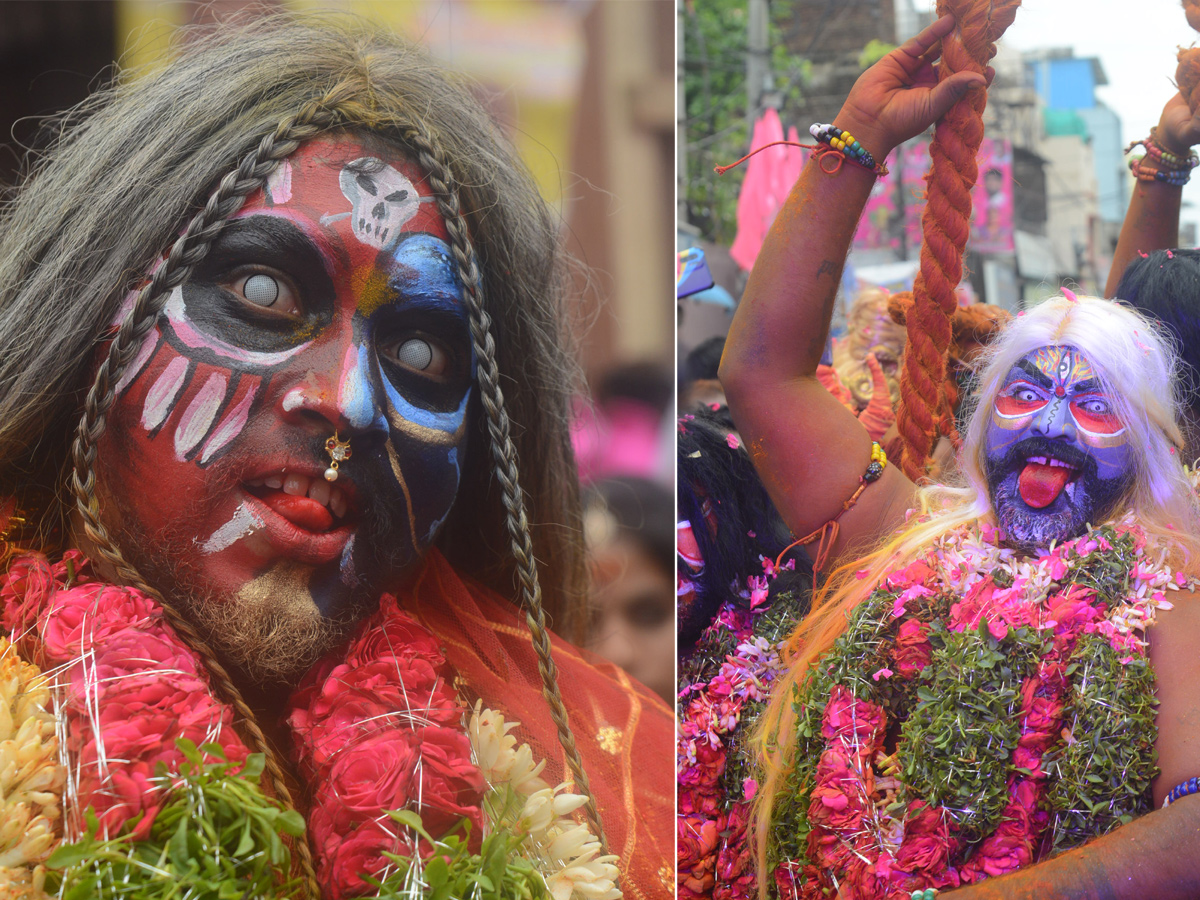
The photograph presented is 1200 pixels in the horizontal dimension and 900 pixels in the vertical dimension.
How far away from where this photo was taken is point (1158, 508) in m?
1.86

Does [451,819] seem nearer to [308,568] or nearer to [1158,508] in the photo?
[308,568]

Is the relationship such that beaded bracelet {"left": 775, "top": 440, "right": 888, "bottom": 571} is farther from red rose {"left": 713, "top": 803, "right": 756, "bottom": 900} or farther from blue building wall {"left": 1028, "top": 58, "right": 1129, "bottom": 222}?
blue building wall {"left": 1028, "top": 58, "right": 1129, "bottom": 222}

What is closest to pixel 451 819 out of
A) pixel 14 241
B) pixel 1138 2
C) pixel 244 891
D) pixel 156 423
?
pixel 244 891

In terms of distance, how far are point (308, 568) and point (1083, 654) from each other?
4.63ft

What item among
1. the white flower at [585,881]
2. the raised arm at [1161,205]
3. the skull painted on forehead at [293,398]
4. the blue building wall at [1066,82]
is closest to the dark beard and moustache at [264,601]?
the skull painted on forehead at [293,398]

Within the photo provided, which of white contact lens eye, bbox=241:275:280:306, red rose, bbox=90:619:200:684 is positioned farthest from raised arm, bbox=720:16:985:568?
red rose, bbox=90:619:200:684

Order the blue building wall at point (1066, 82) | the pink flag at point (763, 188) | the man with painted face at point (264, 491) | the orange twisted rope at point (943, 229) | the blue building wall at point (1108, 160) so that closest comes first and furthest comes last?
the man with painted face at point (264, 491)
the orange twisted rope at point (943, 229)
the blue building wall at point (1108, 160)
the blue building wall at point (1066, 82)
the pink flag at point (763, 188)

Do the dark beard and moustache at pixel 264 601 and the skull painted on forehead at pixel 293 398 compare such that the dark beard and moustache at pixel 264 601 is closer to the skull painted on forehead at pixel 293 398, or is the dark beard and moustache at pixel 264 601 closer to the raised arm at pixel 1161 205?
the skull painted on forehead at pixel 293 398

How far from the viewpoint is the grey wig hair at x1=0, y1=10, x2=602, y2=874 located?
179 centimetres

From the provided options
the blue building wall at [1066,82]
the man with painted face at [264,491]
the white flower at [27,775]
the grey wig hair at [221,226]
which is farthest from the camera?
the blue building wall at [1066,82]

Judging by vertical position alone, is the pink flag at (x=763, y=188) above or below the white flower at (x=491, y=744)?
above

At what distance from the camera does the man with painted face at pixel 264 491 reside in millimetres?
1687

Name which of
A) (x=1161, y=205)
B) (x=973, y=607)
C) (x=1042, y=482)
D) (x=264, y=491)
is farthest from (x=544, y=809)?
(x=1161, y=205)

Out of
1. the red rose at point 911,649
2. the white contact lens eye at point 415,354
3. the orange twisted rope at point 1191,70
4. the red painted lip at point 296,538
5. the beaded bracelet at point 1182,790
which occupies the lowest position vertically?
the beaded bracelet at point 1182,790
